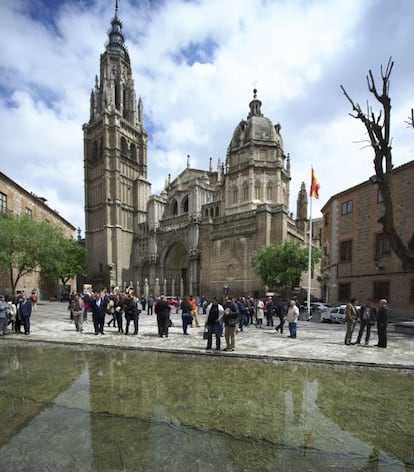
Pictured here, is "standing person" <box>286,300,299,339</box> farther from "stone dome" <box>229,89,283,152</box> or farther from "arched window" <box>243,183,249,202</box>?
"stone dome" <box>229,89,283,152</box>

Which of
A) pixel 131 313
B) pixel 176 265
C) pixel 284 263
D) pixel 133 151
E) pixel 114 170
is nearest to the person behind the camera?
pixel 131 313

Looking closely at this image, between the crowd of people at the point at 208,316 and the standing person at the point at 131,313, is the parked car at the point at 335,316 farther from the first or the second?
the standing person at the point at 131,313

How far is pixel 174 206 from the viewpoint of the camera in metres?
51.6

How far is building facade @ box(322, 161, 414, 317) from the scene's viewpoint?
1731cm

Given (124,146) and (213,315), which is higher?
(124,146)

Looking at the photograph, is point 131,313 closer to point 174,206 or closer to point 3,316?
point 3,316

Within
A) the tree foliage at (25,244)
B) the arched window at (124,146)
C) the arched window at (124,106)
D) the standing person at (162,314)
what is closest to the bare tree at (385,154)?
the standing person at (162,314)

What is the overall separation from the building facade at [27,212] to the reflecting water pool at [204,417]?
24077mm

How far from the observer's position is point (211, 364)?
745 cm

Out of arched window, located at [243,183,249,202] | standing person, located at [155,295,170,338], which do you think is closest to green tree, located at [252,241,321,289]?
arched window, located at [243,183,249,202]

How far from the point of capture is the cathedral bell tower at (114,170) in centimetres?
4791

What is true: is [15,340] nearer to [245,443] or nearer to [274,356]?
[274,356]

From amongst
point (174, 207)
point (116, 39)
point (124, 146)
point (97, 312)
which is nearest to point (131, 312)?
point (97, 312)

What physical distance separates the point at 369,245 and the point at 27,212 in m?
31.6
